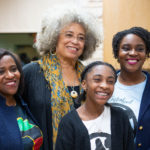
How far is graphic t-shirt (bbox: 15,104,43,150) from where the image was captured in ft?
5.41

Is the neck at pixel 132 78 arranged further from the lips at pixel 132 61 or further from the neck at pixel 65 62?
the neck at pixel 65 62

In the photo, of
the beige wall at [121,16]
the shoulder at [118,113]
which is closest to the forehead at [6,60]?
the shoulder at [118,113]

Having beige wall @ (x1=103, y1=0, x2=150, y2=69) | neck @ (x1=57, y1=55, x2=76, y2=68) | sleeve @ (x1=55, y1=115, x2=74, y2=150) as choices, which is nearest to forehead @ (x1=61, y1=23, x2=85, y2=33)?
neck @ (x1=57, y1=55, x2=76, y2=68)

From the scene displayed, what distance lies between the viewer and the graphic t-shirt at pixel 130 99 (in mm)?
1829

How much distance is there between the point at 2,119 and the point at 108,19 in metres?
3.50

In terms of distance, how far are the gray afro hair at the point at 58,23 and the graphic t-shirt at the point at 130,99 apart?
2.25ft

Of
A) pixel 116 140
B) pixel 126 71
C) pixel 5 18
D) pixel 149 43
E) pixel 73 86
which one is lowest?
pixel 116 140

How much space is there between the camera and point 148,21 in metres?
4.45

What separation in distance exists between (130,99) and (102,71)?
1.34 ft

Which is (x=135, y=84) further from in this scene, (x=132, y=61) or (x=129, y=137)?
(x=129, y=137)

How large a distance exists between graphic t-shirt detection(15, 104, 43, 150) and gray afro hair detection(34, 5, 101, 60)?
750mm

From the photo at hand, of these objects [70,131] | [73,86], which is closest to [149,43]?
[73,86]

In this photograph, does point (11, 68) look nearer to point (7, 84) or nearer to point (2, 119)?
point (7, 84)

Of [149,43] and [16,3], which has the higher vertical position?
[16,3]
